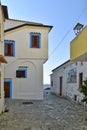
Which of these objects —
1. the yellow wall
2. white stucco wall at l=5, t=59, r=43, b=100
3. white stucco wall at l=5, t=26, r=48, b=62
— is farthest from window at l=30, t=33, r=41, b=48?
the yellow wall

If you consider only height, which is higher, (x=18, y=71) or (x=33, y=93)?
(x=18, y=71)

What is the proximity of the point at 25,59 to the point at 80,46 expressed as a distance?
505 inches

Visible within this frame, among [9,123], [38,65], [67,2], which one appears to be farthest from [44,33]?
[9,123]

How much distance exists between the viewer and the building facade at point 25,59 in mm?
21219

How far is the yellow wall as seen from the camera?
8.40m

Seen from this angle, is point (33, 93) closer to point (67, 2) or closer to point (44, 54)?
point (44, 54)

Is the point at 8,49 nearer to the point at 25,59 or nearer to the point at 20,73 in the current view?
the point at 25,59

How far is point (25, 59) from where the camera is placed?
21.4 meters

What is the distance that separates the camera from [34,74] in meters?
21.6

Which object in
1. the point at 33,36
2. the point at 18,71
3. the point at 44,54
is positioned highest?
the point at 33,36

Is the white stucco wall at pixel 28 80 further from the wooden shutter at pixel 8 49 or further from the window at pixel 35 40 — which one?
the window at pixel 35 40

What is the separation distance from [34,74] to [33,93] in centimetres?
197

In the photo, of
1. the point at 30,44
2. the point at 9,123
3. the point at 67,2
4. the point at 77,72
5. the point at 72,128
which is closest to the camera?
the point at 72,128

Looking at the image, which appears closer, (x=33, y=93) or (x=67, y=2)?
(x=67, y=2)
